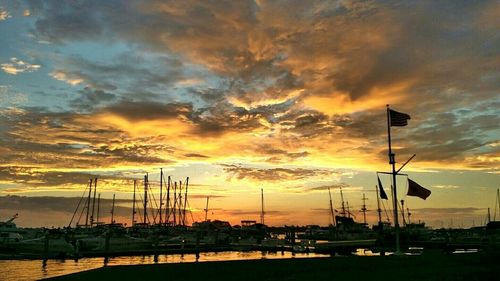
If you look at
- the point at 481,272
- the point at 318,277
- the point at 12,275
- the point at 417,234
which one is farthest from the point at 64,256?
the point at 417,234

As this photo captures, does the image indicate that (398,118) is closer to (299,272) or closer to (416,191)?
(416,191)

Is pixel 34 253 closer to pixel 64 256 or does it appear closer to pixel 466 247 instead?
pixel 64 256

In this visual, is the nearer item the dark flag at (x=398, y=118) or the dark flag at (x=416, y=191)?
the dark flag at (x=416, y=191)

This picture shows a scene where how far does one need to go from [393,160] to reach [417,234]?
195 ft

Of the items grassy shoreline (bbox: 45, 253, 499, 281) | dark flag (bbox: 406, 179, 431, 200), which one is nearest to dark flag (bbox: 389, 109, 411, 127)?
dark flag (bbox: 406, 179, 431, 200)

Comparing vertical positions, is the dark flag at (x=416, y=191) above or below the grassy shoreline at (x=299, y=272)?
above

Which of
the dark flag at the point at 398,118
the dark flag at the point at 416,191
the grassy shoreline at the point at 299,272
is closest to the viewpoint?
the grassy shoreline at the point at 299,272

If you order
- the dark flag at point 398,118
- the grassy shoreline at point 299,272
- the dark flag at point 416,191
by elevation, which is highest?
the dark flag at point 398,118

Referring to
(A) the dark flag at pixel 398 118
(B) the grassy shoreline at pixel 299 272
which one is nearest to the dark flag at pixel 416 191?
(A) the dark flag at pixel 398 118

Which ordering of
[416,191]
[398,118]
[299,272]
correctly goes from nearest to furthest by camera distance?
1. [299,272]
2. [416,191]
3. [398,118]

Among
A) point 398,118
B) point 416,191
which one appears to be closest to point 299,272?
point 416,191

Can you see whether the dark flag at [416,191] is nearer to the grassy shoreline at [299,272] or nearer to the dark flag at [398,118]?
the dark flag at [398,118]

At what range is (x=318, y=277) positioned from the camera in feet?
70.6

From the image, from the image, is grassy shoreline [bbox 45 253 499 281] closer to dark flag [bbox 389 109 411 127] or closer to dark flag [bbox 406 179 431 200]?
dark flag [bbox 406 179 431 200]
